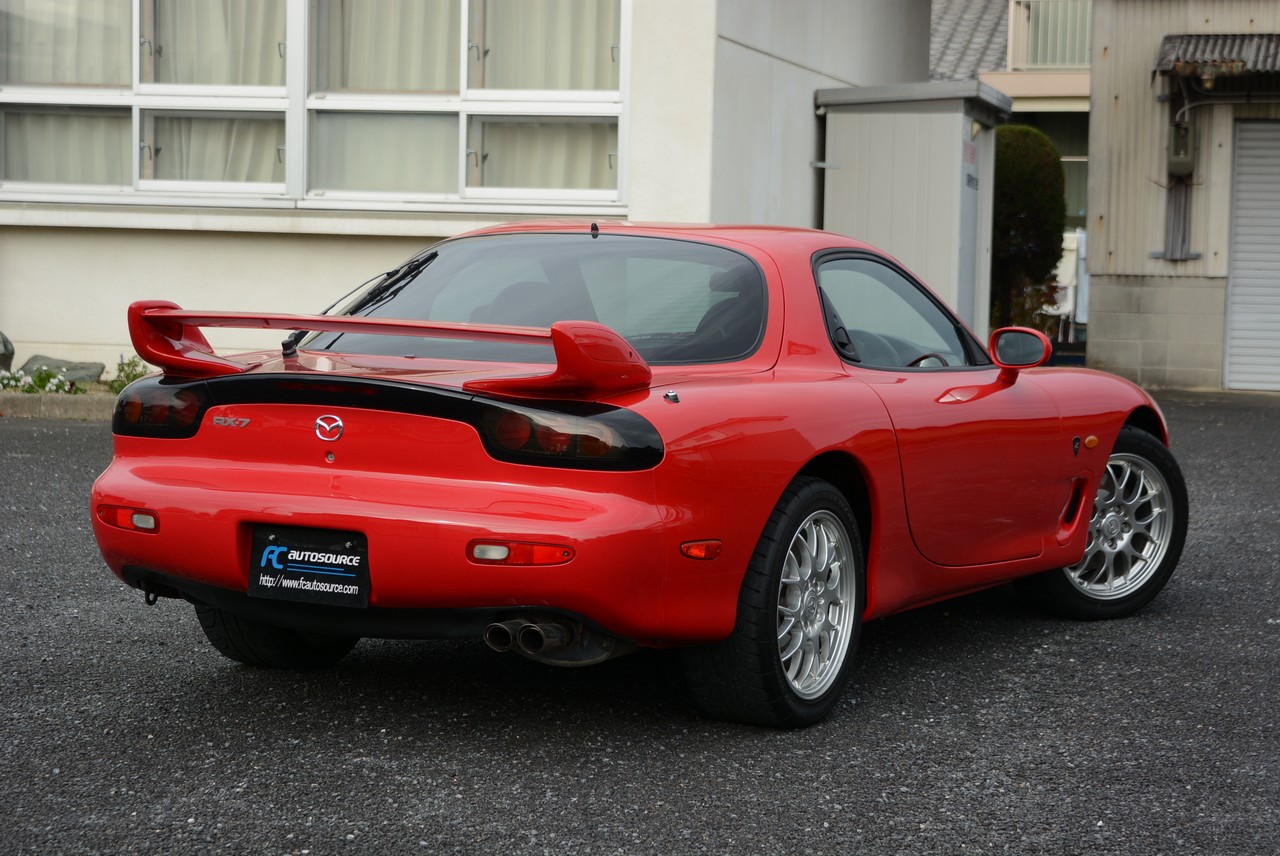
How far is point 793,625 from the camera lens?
414 centimetres

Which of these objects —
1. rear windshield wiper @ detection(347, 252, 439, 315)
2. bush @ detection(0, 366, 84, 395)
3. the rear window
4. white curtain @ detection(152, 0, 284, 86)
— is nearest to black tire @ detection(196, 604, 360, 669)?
the rear window

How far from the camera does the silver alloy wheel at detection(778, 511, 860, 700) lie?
4129 millimetres

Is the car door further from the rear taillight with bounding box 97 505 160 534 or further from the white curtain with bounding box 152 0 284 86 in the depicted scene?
the white curtain with bounding box 152 0 284 86

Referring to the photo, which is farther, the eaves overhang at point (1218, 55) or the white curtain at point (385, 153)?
the eaves overhang at point (1218, 55)

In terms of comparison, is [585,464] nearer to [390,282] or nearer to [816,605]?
[816,605]

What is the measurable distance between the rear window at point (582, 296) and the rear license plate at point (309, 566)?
24.4 inches

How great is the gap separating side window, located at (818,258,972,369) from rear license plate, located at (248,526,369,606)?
1.53 meters

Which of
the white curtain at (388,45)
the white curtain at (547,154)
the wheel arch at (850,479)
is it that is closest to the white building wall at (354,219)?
the white curtain at (547,154)

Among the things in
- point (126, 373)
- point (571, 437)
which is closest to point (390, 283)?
point (571, 437)

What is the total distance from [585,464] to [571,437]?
0.07 metres

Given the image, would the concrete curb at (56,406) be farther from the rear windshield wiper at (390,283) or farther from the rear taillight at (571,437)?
the rear taillight at (571,437)

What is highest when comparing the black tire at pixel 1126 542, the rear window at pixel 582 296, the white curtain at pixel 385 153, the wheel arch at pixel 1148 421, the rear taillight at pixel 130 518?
the white curtain at pixel 385 153

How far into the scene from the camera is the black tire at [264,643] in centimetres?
456

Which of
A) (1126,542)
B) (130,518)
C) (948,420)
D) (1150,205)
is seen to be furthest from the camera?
(1150,205)
